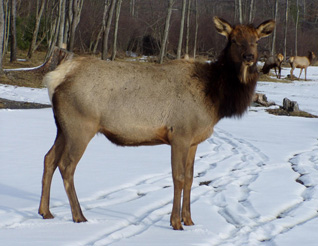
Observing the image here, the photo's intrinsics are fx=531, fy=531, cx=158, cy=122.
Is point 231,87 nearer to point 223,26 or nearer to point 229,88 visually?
point 229,88

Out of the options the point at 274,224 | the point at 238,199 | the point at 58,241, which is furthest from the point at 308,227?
the point at 58,241

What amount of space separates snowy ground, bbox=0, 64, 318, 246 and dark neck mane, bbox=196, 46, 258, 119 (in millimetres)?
1238

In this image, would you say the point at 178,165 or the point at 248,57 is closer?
the point at 178,165

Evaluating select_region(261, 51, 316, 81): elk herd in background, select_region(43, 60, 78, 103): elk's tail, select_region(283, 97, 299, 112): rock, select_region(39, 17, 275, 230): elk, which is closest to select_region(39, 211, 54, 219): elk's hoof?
select_region(39, 17, 275, 230): elk

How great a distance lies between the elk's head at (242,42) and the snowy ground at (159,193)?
1682 millimetres

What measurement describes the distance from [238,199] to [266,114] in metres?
10.9

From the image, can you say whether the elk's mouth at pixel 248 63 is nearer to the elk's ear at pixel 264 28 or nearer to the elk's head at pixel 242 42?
the elk's head at pixel 242 42

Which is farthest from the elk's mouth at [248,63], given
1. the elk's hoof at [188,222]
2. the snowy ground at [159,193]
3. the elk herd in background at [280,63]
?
the elk herd in background at [280,63]

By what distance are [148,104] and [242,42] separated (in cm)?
128

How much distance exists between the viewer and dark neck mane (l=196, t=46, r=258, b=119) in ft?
20.0

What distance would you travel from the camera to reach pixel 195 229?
562cm

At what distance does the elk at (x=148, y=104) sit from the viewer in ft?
18.8

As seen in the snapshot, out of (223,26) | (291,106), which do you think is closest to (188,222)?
(223,26)

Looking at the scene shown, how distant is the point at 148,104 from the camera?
588 cm
